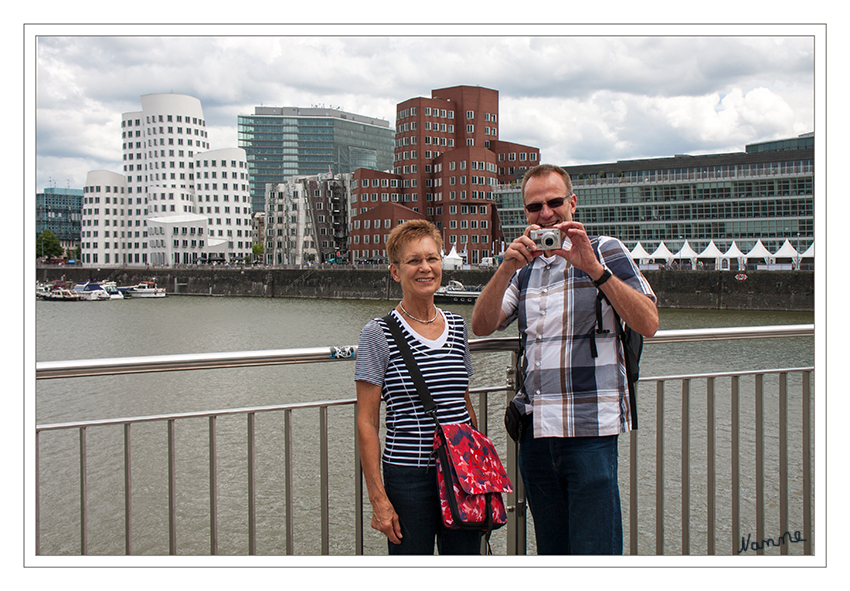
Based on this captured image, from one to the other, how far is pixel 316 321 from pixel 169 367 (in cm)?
3558

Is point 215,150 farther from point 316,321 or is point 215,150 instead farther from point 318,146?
point 316,321

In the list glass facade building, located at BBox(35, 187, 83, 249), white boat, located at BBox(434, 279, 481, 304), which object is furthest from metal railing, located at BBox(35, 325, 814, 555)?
glass facade building, located at BBox(35, 187, 83, 249)

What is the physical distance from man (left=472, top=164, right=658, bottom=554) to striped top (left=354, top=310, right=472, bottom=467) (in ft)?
0.79

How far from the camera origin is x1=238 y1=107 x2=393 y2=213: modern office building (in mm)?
155375

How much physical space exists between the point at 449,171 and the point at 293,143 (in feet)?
307

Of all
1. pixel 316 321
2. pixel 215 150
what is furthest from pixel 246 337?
pixel 215 150

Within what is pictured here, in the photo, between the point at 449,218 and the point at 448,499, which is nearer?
the point at 448,499

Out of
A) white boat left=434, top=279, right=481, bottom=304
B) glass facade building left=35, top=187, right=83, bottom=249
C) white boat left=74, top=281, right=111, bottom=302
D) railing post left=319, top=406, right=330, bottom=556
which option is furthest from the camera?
glass facade building left=35, top=187, right=83, bottom=249

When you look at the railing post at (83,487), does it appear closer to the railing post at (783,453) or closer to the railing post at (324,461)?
the railing post at (324,461)

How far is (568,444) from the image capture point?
234 cm

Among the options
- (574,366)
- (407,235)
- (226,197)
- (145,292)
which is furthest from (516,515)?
(226,197)

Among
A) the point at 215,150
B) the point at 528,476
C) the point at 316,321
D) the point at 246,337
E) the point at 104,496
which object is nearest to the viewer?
the point at 528,476

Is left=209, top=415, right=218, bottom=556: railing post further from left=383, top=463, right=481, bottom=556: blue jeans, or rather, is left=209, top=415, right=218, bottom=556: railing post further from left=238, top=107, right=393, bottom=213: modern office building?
left=238, top=107, right=393, bottom=213: modern office building
